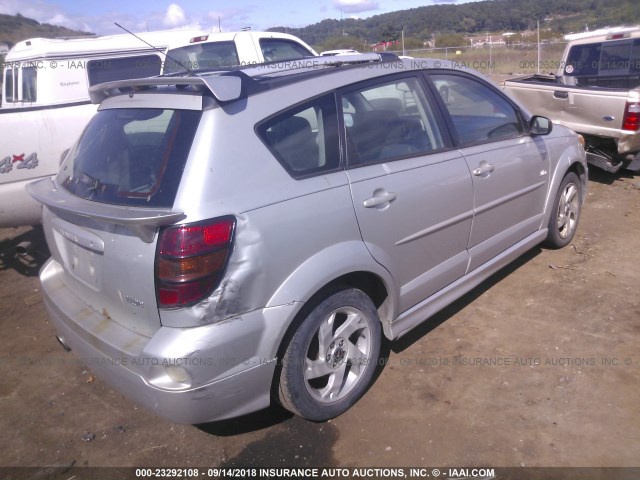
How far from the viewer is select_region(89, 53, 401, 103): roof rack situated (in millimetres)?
2400

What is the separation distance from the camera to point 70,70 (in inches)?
251

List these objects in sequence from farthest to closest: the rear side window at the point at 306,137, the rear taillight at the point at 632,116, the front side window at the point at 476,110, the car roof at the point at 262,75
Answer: the rear taillight at the point at 632,116
the front side window at the point at 476,110
the rear side window at the point at 306,137
the car roof at the point at 262,75

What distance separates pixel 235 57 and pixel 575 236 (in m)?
4.57

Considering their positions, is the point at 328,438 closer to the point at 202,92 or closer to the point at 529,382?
the point at 529,382

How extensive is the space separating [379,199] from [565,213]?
2.78 meters

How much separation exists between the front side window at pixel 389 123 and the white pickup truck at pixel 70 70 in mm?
3177

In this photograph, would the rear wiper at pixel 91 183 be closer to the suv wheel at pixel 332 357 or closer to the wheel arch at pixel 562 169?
the suv wheel at pixel 332 357

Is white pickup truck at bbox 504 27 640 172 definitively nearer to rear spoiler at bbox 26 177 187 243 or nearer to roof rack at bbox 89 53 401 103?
roof rack at bbox 89 53 401 103

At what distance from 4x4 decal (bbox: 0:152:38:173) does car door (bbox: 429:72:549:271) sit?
3663 millimetres

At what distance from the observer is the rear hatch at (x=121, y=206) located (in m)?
2.31

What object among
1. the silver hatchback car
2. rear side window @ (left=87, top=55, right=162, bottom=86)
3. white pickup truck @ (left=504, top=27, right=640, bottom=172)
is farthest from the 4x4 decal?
white pickup truck @ (left=504, top=27, right=640, bottom=172)

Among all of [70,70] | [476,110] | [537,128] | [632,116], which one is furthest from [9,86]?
[632,116]

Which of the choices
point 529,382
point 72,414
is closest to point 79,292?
point 72,414

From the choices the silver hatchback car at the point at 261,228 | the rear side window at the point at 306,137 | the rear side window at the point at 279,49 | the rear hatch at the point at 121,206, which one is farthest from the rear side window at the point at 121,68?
the rear side window at the point at 306,137
